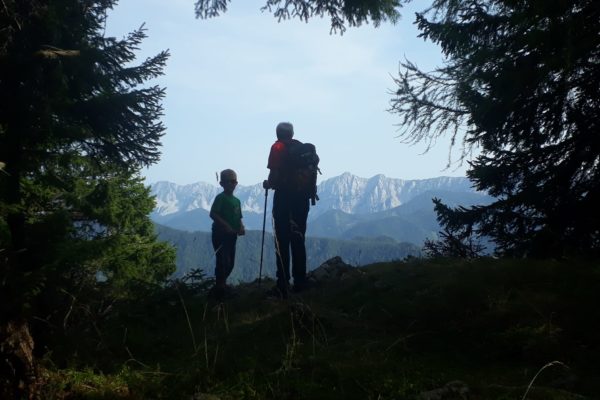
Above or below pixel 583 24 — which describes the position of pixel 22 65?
above

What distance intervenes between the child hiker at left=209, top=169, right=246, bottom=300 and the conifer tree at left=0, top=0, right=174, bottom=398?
1.09 m

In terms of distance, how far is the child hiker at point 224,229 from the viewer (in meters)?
7.82

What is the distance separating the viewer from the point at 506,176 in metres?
8.07

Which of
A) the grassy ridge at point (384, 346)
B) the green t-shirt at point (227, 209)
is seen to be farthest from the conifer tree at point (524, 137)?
the green t-shirt at point (227, 209)

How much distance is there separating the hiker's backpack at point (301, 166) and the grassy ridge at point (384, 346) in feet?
5.88

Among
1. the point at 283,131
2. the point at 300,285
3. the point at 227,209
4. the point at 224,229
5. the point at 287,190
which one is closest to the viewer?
the point at 287,190

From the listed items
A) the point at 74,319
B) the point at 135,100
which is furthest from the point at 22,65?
the point at 74,319

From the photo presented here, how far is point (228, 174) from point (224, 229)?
1053 mm

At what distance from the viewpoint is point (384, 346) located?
3898 millimetres

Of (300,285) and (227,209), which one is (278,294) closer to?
(300,285)

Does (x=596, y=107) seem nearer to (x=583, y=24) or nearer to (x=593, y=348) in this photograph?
(x=583, y=24)

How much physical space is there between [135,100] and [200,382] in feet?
28.0

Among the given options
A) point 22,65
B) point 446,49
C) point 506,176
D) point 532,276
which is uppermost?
point 446,49

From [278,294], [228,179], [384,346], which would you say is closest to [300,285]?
[278,294]
